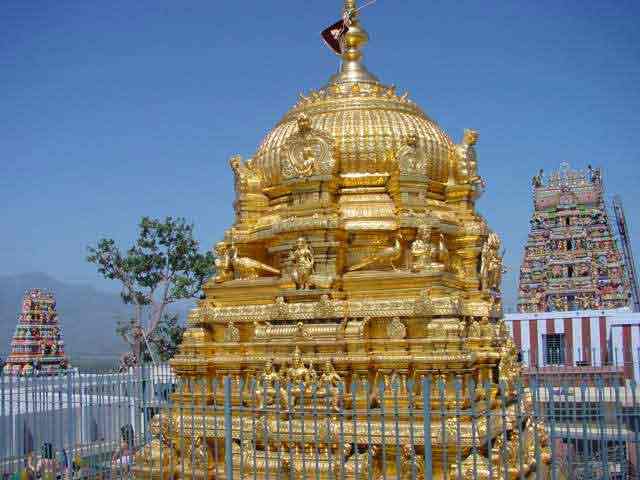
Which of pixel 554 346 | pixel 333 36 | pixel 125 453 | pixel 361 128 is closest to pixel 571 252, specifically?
pixel 554 346

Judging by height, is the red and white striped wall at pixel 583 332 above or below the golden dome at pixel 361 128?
below

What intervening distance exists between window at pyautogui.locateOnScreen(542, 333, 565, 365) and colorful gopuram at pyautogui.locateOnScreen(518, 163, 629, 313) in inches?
405

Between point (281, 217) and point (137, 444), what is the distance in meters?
6.77

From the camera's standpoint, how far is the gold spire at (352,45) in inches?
718

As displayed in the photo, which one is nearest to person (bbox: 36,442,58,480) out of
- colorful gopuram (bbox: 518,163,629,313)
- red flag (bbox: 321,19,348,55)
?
red flag (bbox: 321,19,348,55)

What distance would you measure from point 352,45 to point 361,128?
11.1 ft

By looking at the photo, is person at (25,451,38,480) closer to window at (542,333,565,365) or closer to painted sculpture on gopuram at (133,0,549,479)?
painted sculpture on gopuram at (133,0,549,479)

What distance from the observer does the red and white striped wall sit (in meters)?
26.4

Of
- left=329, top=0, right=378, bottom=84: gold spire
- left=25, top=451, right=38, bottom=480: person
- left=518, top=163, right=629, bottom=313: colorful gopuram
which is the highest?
left=329, top=0, right=378, bottom=84: gold spire

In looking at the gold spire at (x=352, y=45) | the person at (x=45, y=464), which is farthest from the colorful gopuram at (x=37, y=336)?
the gold spire at (x=352, y=45)

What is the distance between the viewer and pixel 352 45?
18484 mm

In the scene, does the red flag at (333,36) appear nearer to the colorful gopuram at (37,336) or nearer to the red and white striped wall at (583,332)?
the red and white striped wall at (583,332)

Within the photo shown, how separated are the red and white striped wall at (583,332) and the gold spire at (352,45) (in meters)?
13.4

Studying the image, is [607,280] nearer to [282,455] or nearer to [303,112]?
[303,112]
